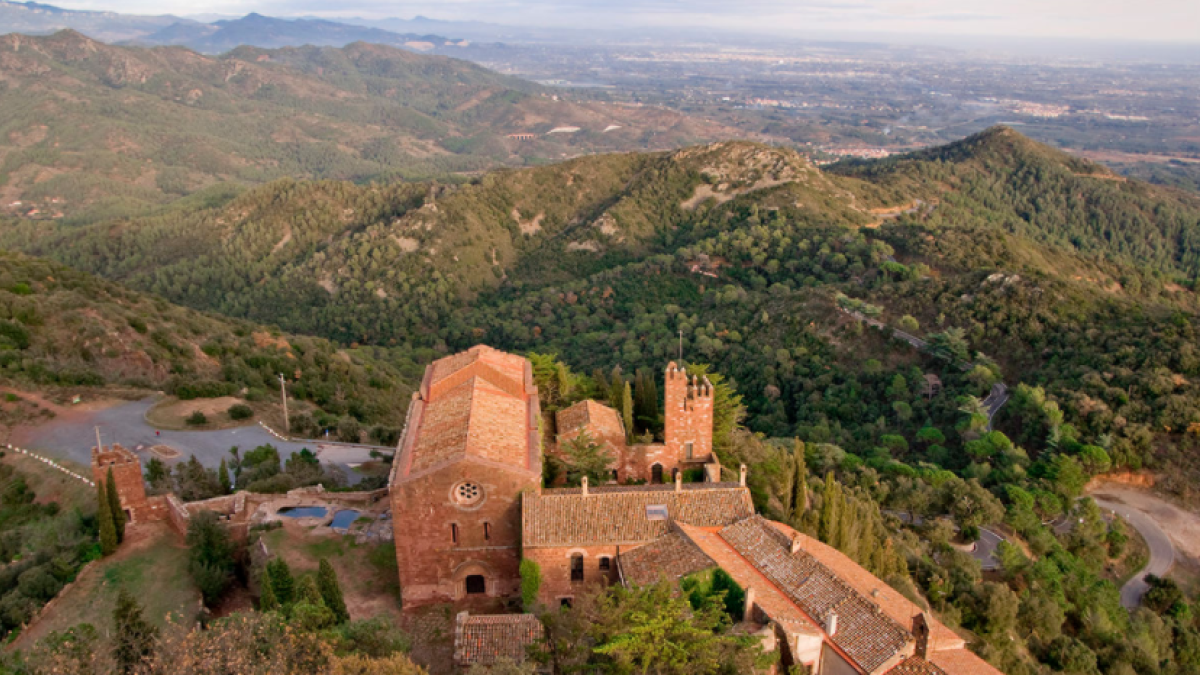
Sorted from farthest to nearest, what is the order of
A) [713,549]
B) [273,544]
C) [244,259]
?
[244,259]
[273,544]
[713,549]

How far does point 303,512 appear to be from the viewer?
33281 mm

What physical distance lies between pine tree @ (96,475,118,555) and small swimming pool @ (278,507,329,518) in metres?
6.26

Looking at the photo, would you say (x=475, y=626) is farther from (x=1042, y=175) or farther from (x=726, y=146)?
(x=1042, y=175)

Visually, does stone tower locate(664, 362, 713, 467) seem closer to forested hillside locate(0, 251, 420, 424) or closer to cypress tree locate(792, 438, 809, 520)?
cypress tree locate(792, 438, 809, 520)

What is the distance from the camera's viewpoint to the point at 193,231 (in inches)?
4936

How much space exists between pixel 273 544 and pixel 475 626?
11.0 m

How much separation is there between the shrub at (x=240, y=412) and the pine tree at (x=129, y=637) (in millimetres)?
30467

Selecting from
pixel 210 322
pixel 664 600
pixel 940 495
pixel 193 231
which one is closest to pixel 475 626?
pixel 664 600

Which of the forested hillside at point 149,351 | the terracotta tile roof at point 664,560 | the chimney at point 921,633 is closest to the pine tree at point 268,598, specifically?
the terracotta tile roof at point 664,560

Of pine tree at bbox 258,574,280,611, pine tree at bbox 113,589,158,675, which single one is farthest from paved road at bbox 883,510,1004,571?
pine tree at bbox 113,589,158,675

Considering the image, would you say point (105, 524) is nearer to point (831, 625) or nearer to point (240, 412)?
point (240, 412)

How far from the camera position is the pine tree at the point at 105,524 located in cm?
2830

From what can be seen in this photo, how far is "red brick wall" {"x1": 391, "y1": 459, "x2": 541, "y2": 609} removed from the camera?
26.3 metres

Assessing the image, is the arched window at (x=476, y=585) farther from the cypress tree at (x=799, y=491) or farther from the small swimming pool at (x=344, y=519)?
the cypress tree at (x=799, y=491)
